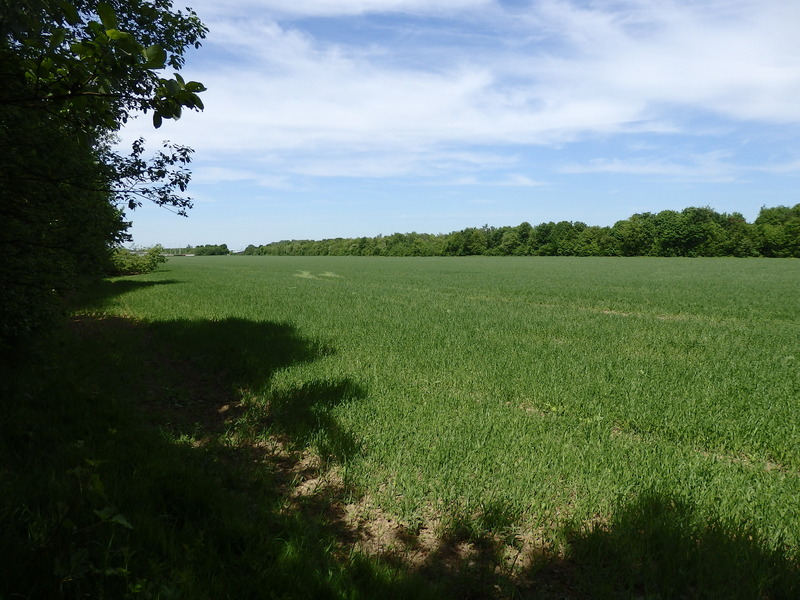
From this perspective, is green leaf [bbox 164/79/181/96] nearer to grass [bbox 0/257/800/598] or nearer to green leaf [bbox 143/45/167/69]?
green leaf [bbox 143/45/167/69]

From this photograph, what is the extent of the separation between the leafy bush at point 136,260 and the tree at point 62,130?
31.5 m

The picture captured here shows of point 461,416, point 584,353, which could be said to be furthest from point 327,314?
point 461,416

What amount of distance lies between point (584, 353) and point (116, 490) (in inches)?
353

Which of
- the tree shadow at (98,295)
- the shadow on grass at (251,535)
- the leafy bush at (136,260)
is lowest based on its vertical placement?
the shadow on grass at (251,535)

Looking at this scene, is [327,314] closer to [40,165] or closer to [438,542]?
[40,165]

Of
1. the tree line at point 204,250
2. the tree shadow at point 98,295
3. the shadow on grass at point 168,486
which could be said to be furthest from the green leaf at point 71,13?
the tree line at point 204,250

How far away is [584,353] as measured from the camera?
9.86 m

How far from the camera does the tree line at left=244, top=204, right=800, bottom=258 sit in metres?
89.0

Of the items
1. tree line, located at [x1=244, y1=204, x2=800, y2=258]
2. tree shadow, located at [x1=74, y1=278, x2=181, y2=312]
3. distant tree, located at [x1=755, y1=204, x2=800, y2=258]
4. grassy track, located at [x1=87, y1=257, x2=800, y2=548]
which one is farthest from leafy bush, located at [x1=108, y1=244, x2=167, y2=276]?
distant tree, located at [x1=755, y1=204, x2=800, y2=258]

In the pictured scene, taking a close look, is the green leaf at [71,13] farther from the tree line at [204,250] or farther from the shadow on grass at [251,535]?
the tree line at [204,250]

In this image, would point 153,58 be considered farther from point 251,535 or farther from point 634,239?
point 634,239

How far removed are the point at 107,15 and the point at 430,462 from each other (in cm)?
448

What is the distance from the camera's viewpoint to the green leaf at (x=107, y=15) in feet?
6.52

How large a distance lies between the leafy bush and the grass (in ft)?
99.9
